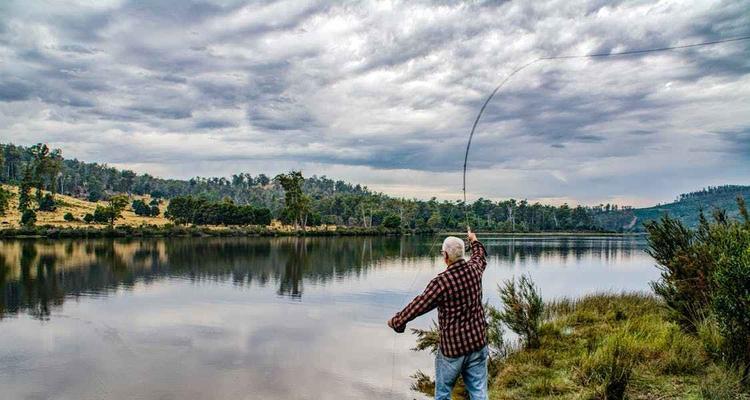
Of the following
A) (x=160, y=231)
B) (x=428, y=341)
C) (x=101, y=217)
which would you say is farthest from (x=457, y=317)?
(x=101, y=217)

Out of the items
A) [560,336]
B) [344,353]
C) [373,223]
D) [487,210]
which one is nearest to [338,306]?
[344,353]

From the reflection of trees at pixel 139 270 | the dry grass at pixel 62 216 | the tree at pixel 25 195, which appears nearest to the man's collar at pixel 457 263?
the reflection of trees at pixel 139 270

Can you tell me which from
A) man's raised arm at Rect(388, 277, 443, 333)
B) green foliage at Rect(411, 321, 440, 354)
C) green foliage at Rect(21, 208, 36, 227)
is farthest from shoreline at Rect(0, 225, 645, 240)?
man's raised arm at Rect(388, 277, 443, 333)

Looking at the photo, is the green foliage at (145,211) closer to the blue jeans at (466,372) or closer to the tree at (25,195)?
the tree at (25,195)

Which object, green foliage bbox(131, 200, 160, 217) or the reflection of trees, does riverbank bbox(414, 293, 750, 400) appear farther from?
green foliage bbox(131, 200, 160, 217)

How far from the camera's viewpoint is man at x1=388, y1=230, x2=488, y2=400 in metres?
5.09

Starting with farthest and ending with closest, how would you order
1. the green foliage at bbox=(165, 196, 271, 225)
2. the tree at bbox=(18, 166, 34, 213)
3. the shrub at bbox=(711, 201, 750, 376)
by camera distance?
the green foliage at bbox=(165, 196, 271, 225) < the tree at bbox=(18, 166, 34, 213) < the shrub at bbox=(711, 201, 750, 376)

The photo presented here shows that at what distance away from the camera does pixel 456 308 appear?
516 cm

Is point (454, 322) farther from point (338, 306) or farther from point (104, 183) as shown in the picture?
point (104, 183)

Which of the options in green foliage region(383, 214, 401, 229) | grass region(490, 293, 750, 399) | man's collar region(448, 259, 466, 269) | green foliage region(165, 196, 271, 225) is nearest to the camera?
man's collar region(448, 259, 466, 269)

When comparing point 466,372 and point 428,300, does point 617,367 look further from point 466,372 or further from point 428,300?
point 428,300

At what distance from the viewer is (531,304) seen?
12.6m

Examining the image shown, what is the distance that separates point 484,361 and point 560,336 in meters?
8.55

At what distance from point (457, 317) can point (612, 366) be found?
155 inches
